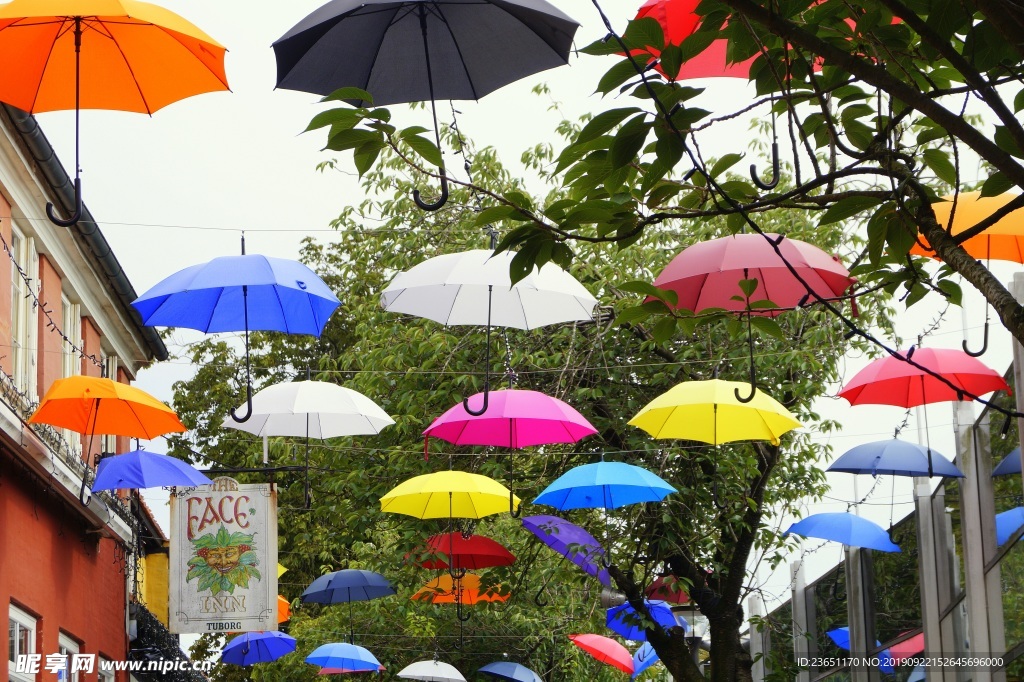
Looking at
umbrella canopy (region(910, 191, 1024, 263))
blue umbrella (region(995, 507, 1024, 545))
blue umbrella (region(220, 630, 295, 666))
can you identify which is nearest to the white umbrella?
blue umbrella (region(220, 630, 295, 666))

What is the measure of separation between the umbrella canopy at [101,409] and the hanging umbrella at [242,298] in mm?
1909

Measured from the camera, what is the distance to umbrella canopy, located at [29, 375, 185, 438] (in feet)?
45.5

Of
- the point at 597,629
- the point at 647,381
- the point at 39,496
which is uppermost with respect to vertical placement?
the point at 647,381

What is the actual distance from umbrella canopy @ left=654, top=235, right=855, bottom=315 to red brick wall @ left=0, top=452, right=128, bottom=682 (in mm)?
8598

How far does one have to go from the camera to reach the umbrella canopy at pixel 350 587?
17.5m

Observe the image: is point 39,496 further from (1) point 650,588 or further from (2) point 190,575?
(1) point 650,588

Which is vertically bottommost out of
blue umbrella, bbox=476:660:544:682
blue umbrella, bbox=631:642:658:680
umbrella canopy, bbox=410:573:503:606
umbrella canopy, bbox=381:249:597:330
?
blue umbrella, bbox=631:642:658:680

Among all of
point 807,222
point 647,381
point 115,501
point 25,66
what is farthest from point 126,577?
point 25,66

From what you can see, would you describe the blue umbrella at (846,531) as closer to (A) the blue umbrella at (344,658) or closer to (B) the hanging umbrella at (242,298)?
(B) the hanging umbrella at (242,298)

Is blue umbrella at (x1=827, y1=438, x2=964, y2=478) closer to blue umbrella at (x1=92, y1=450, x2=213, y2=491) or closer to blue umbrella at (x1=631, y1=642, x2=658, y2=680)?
blue umbrella at (x1=92, y1=450, x2=213, y2=491)

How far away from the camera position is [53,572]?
16781 millimetres

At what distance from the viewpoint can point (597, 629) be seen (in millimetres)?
19234

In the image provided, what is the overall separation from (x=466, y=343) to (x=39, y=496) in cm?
538

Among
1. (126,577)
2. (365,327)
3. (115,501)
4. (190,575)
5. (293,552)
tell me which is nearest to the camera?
(190,575)
